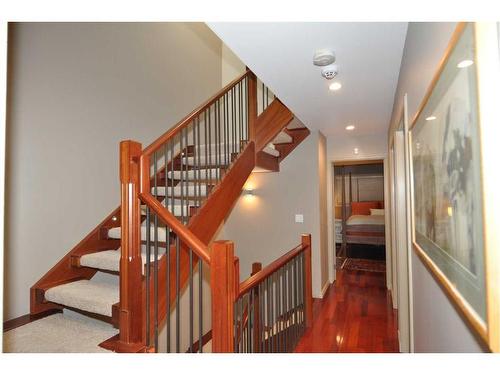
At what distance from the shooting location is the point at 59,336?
6.23 ft

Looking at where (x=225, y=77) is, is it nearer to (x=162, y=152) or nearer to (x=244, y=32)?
(x=162, y=152)

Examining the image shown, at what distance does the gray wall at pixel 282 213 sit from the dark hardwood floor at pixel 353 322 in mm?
396

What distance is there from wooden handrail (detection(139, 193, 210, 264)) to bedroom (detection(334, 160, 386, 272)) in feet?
12.3

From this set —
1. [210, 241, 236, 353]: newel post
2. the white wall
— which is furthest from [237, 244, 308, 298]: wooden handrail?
the white wall

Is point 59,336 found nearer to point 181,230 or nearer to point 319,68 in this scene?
point 181,230

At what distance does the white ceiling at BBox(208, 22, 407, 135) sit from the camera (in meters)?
1.73

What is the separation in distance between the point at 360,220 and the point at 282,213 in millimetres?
3549

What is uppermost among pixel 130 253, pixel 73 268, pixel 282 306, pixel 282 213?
pixel 282 213

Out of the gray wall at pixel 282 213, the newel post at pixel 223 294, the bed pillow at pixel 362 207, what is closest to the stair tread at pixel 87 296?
the newel post at pixel 223 294

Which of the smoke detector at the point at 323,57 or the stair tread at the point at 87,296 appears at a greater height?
the smoke detector at the point at 323,57

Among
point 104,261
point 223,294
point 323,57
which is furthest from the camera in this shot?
point 104,261

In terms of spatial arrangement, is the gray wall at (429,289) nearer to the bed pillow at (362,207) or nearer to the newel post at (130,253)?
the newel post at (130,253)

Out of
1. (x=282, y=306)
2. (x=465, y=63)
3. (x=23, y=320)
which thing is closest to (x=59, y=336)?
(x=23, y=320)

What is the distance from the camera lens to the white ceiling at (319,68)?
1.73m
